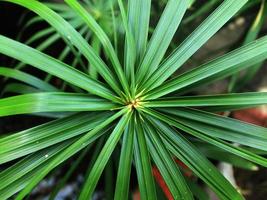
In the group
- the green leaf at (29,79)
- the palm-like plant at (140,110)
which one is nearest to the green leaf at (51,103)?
the palm-like plant at (140,110)

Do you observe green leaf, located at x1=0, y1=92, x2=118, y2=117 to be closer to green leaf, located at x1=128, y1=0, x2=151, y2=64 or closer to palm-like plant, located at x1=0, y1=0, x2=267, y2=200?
palm-like plant, located at x1=0, y1=0, x2=267, y2=200

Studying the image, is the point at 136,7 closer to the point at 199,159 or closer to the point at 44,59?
the point at 44,59

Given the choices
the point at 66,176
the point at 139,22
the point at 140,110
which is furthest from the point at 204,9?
the point at 66,176

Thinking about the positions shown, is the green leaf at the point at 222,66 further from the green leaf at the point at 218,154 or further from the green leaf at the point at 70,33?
the green leaf at the point at 218,154

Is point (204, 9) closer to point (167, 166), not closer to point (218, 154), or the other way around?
point (218, 154)

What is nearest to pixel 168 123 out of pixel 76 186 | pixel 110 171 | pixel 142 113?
pixel 142 113
